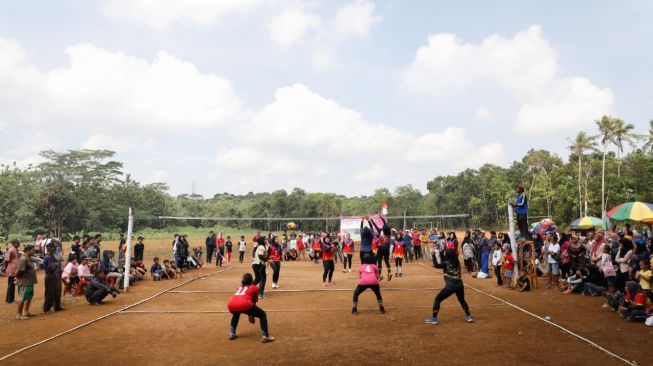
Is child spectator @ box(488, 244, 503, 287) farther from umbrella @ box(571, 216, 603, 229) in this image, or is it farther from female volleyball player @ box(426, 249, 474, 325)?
umbrella @ box(571, 216, 603, 229)

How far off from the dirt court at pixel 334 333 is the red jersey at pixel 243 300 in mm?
644

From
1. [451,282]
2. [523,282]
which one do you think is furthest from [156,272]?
[523,282]

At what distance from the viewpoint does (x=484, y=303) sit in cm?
1065

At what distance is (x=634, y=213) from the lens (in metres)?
15.4

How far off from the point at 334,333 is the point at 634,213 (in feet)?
44.7

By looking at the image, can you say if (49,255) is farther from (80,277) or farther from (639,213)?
(639,213)

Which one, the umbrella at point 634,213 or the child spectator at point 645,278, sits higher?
the umbrella at point 634,213

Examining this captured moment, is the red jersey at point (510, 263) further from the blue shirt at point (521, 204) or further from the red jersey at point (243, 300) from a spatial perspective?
the red jersey at point (243, 300)

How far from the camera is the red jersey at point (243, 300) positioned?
24.9ft

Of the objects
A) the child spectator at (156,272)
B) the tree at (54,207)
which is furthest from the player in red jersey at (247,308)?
the tree at (54,207)

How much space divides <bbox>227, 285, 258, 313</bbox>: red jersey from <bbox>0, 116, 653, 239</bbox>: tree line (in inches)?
1189

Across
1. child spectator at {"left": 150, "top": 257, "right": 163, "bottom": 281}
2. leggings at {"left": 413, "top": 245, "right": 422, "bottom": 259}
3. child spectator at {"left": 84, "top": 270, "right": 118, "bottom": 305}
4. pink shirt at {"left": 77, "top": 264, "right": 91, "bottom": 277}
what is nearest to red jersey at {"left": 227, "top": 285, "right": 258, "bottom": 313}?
child spectator at {"left": 84, "top": 270, "right": 118, "bottom": 305}

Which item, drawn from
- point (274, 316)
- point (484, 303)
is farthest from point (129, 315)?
point (484, 303)

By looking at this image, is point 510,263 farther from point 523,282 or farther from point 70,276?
point 70,276
